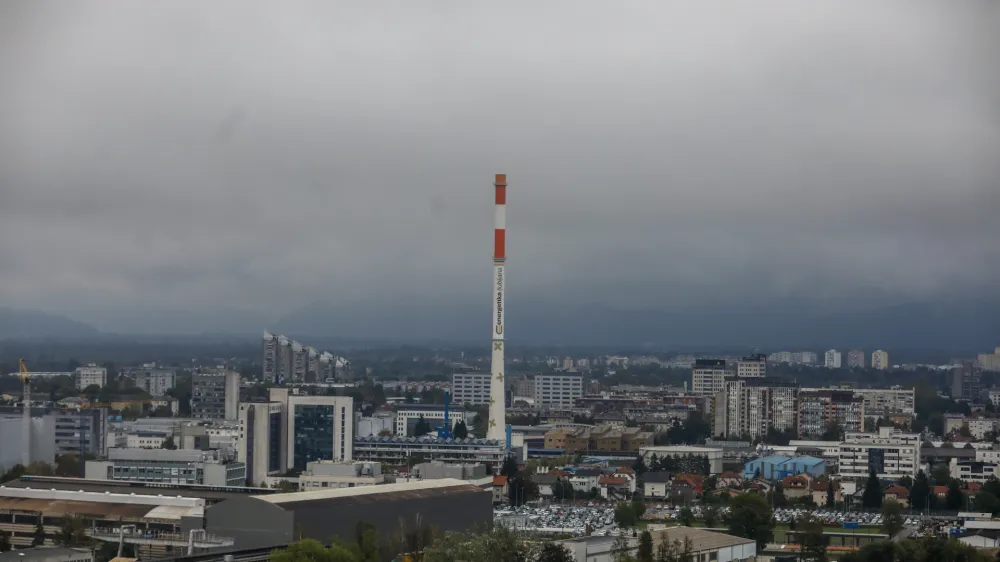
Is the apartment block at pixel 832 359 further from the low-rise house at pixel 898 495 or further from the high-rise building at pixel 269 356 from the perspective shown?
the low-rise house at pixel 898 495

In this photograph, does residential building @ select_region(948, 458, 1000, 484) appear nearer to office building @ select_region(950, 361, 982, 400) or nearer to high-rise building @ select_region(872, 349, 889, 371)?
office building @ select_region(950, 361, 982, 400)

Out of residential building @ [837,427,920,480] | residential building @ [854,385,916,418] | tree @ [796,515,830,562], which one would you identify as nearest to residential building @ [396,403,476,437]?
residential building @ [837,427,920,480]

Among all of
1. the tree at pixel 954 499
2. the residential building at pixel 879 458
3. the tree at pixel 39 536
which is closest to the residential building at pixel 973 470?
the residential building at pixel 879 458

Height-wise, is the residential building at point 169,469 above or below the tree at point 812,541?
above

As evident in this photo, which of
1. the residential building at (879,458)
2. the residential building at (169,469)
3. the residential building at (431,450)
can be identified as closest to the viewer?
the residential building at (169,469)

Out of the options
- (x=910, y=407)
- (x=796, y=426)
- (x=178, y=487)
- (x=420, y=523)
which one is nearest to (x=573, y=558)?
(x=420, y=523)

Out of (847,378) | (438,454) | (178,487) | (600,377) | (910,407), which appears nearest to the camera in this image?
(178,487)

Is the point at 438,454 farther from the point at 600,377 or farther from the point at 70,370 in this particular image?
the point at 600,377

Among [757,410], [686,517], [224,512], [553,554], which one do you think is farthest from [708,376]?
[553,554]
